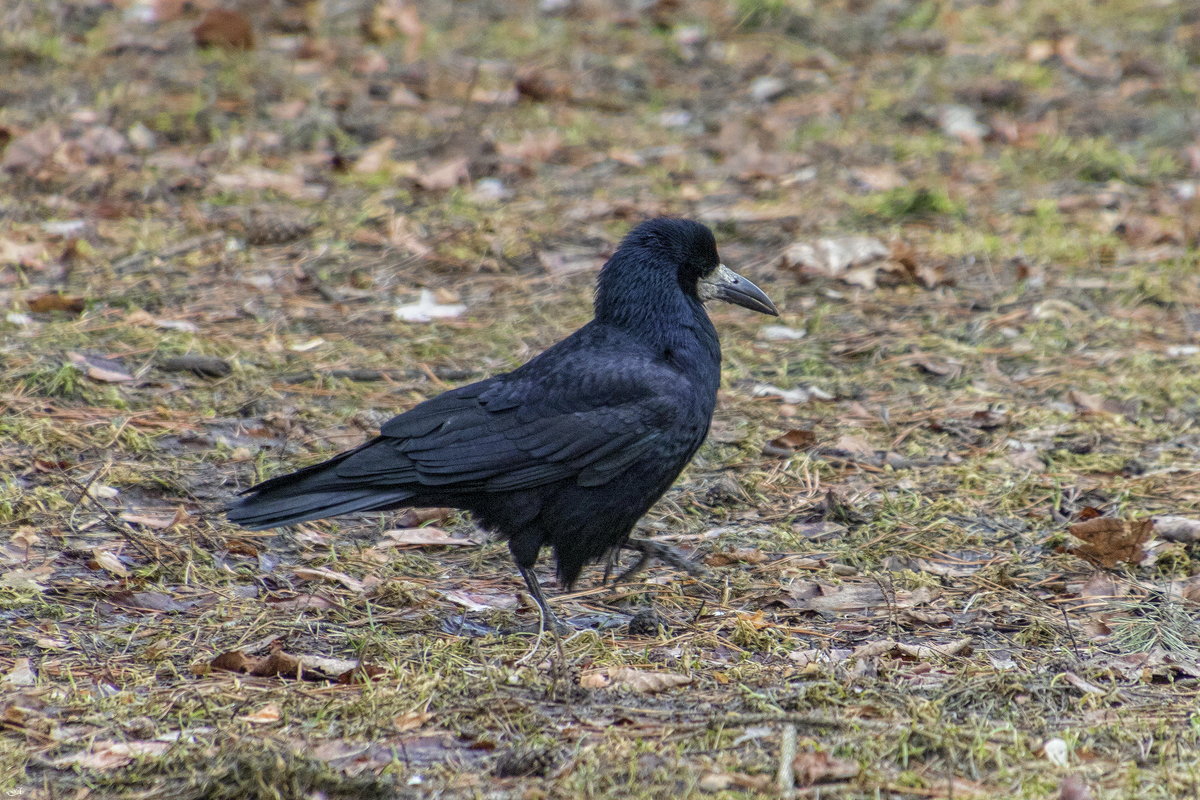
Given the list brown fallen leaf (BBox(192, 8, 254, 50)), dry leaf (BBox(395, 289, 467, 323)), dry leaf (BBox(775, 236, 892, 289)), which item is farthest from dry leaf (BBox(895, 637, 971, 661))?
brown fallen leaf (BBox(192, 8, 254, 50))

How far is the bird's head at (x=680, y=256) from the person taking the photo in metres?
4.89

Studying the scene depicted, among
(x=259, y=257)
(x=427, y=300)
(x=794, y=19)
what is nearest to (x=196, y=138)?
(x=259, y=257)

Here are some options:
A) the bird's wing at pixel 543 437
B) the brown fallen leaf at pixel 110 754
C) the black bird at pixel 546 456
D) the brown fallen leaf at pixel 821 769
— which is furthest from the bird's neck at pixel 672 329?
the brown fallen leaf at pixel 110 754

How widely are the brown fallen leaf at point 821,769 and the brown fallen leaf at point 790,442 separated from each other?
8.28 ft

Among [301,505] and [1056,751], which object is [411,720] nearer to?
[301,505]

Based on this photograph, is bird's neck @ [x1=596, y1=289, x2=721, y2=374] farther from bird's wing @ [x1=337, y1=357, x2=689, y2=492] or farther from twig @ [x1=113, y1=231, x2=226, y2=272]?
twig @ [x1=113, y1=231, x2=226, y2=272]

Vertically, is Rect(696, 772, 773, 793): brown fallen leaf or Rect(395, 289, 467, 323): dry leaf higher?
Rect(696, 772, 773, 793): brown fallen leaf

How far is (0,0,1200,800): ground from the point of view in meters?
3.36

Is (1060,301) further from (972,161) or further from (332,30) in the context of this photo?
(332,30)

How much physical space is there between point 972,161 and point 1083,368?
116 inches

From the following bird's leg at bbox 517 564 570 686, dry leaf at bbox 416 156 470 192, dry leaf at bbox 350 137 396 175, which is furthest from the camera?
dry leaf at bbox 350 137 396 175

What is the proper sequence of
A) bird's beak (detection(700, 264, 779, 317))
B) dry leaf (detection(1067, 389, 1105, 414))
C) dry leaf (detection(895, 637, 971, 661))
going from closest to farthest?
dry leaf (detection(895, 637, 971, 661))
bird's beak (detection(700, 264, 779, 317))
dry leaf (detection(1067, 389, 1105, 414))

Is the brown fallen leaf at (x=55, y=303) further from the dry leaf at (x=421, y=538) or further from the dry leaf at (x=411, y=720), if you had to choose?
the dry leaf at (x=411, y=720)

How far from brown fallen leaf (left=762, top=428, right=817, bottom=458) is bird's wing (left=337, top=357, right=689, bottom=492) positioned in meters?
1.15
